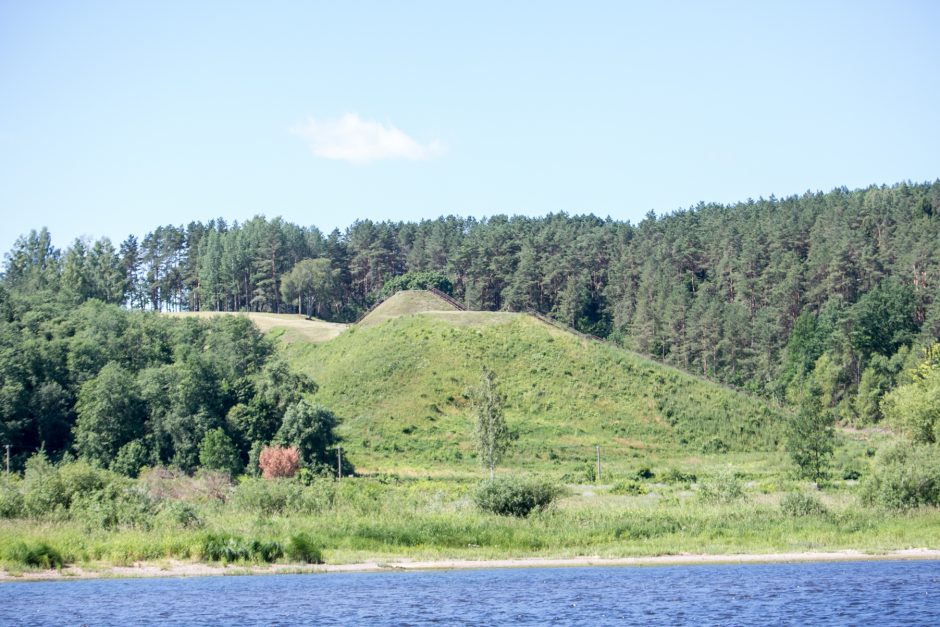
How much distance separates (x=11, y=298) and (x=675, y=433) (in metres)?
56.3

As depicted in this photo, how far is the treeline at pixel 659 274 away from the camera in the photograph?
110 meters

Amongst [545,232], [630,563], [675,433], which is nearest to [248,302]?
[545,232]

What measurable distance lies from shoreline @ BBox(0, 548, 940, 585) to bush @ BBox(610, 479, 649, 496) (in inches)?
679

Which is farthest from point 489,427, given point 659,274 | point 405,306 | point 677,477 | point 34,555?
point 659,274

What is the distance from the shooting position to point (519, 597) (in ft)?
100

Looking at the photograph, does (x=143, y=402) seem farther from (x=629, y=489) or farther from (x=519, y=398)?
(x=629, y=489)

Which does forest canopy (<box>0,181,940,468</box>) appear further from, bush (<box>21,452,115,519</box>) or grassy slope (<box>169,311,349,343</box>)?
bush (<box>21,452,115,519</box>)

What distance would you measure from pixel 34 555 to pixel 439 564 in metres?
13.4


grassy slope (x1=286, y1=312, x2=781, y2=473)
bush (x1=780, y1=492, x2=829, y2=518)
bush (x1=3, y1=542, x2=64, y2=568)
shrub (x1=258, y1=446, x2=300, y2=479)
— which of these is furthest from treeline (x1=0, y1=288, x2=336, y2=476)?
bush (x1=780, y1=492, x2=829, y2=518)

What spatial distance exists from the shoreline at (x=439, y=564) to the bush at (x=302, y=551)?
455mm

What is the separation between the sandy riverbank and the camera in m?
35.1

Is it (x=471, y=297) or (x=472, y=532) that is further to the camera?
(x=471, y=297)

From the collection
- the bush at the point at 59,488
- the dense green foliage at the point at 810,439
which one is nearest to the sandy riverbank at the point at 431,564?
the bush at the point at 59,488

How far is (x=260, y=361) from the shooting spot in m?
87.5
